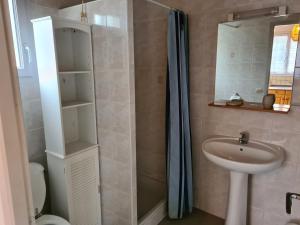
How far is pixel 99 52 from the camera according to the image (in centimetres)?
188

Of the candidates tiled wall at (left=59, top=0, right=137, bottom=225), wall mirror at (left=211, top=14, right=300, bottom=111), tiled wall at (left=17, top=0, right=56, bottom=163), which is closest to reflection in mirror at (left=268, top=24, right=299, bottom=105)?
wall mirror at (left=211, top=14, right=300, bottom=111)

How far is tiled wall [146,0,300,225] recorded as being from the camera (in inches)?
73.1

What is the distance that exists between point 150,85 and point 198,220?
1.51m

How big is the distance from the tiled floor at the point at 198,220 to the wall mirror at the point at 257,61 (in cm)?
119

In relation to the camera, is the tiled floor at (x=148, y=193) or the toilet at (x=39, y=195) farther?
the tiled floor at (x=148, y=193)

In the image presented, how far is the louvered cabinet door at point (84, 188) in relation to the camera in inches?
74.7

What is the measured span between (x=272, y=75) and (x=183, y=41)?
Answer: 81cm

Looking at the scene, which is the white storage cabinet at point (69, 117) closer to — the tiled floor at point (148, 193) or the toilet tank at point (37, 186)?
the toilet tank at point (37, 186)

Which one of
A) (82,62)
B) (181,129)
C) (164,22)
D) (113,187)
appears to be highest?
(164,22)

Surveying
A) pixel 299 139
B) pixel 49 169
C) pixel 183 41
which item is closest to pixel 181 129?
pixel 183 41

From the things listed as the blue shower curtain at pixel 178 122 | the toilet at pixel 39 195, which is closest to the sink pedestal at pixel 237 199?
the blue shower curtain at pixel 178 122

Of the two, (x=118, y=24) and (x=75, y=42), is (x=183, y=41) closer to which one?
(x=118, y=24)

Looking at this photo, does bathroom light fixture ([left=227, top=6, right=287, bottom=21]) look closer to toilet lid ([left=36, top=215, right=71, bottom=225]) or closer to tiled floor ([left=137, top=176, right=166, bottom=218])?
tiled floor ([left=137, top=176, right=166, bottom=218])

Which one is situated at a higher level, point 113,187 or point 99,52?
point 99,52
